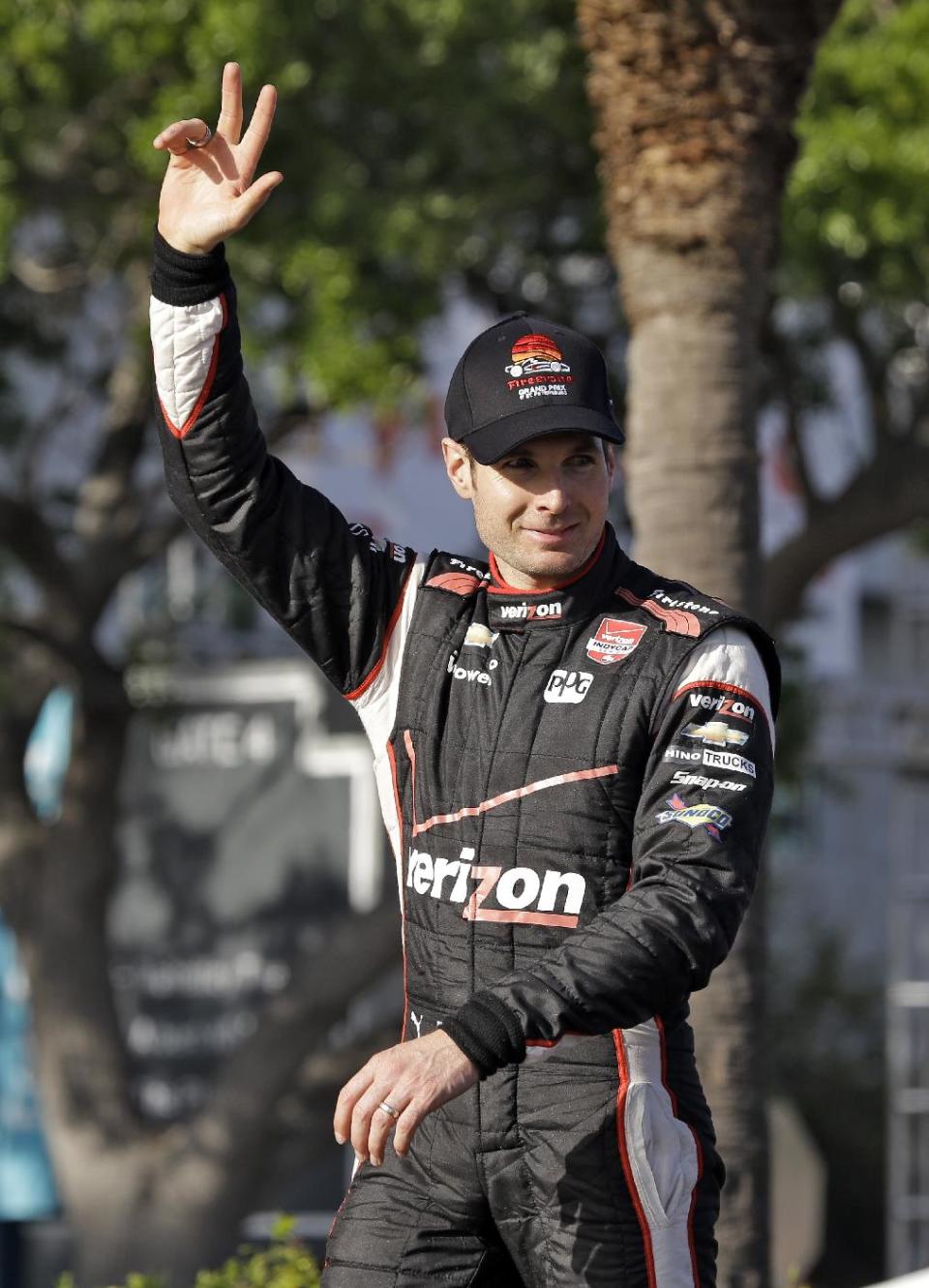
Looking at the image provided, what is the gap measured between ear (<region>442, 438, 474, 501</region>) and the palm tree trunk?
2.23 meters

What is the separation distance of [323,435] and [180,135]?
1246 centimetres

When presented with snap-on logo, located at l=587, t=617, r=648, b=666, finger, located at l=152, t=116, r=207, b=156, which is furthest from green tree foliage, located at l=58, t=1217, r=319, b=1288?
finger, located at l=152, t=116, r=207, b=156

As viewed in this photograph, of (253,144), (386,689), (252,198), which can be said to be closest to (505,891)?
(386,689)

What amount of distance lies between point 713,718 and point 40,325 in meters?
9.97

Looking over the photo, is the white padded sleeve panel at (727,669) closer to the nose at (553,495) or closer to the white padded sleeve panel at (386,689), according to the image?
the nose at (553,495)

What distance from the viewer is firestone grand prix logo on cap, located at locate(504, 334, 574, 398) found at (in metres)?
3.31

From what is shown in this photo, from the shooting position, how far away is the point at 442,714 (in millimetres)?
3357

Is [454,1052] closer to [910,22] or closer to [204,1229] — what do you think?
[910,22]

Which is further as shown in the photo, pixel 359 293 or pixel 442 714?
pixel 359 293

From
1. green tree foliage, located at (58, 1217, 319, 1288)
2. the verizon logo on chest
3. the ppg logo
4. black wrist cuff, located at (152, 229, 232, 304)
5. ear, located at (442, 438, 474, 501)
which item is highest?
black wrist cuff, located at (152, 229, 232, 304)

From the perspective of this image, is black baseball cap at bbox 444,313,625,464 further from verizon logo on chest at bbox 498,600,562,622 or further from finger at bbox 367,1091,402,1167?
finger at bbox 367,1091,402,1167

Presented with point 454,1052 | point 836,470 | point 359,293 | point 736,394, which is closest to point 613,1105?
point 454,1052

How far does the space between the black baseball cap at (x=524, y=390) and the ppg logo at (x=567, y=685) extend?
0.37 metres

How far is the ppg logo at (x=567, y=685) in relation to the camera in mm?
3219
